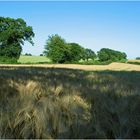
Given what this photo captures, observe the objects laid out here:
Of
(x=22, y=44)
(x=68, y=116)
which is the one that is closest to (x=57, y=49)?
(x=22, y=44)

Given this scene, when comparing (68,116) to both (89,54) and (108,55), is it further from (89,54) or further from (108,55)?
(108,55)

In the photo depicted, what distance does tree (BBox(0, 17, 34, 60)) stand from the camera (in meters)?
78.8

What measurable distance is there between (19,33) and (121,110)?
78336mm

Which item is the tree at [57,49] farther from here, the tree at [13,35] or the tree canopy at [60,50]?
the tree at [13,35]

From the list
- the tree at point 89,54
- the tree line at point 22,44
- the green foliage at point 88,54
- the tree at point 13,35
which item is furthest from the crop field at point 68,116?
the tree at point 89,54

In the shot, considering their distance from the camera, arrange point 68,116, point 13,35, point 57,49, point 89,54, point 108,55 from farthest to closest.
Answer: point 108,55 < point 89,54 < point 57,49 < point 13,35 < point 68,116

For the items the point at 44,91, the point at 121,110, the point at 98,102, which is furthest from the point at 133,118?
the point at 44,91

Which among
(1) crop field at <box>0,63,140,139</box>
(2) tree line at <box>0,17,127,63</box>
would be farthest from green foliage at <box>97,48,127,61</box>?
(1) crop field at <box>0,63,140,139</box>

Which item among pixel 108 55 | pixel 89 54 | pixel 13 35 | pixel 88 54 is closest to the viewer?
pixel 13 35

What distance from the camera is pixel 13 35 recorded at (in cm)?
7944

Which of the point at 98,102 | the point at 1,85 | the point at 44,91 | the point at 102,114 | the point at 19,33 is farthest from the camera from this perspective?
the point at 19,33

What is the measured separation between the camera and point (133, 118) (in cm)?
298

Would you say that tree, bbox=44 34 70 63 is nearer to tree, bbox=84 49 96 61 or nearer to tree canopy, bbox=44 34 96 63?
tree canopy, bbox=44 34 96 63

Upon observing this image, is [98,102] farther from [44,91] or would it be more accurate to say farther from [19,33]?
[19,33]
